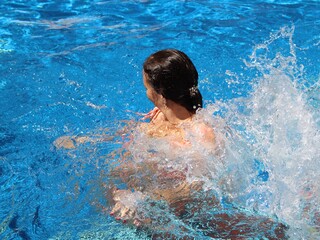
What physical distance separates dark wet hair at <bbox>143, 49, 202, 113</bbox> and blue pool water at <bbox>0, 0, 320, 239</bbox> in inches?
9.8

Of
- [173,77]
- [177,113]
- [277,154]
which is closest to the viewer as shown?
[173,77]

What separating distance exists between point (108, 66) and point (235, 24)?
185 cm

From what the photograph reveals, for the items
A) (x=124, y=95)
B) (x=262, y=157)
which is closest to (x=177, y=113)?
(x=262, y=157)

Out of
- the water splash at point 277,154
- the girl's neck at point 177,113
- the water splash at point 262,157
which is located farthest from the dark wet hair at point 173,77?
the water splash at point 277,154

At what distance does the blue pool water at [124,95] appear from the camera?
3.03 metres

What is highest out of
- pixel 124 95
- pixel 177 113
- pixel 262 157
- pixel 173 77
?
pixel 173 77

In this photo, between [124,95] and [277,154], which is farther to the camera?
[124,95]

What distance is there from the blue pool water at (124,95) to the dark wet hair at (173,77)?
248mm

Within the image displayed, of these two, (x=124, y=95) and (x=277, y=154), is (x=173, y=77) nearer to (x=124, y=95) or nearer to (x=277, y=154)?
(x=277, y=154)

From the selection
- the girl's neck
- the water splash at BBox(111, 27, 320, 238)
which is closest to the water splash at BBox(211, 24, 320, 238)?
the water splash at BBox(111, 27, 320, 238)

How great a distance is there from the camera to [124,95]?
15.5 ft

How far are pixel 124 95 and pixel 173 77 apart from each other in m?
1.83

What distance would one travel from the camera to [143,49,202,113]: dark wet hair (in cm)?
293

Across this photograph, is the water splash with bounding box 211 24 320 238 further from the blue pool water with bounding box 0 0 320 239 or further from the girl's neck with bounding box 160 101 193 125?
the girl's neck with bounding box 160 101 193 125
